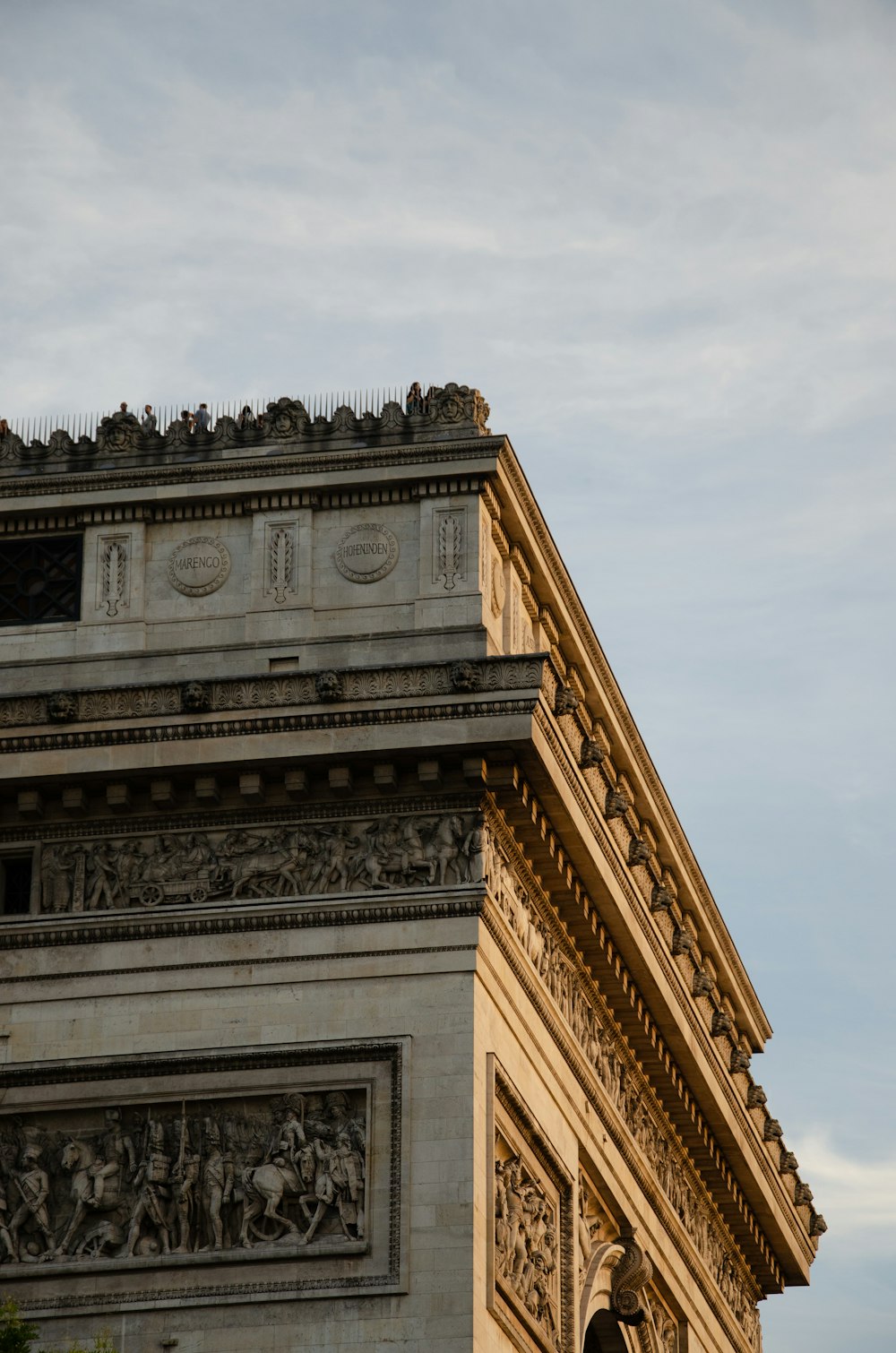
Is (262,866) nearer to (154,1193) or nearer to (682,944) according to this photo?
(154,1193)

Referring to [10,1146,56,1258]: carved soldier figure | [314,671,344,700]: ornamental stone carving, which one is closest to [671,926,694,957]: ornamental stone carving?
[314,671,344,700]: ornamental stone carving

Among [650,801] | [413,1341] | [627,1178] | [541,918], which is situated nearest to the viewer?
[413,1341]

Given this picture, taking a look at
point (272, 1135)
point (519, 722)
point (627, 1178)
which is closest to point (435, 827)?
point (519, 722)

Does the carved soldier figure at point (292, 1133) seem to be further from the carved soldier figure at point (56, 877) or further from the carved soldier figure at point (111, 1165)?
the carved soldier figure at point (56, 877)

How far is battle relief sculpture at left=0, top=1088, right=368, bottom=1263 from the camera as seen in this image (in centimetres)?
3922

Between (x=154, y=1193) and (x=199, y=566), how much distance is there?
366 inches

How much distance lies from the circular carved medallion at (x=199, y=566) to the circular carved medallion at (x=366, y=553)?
170cm

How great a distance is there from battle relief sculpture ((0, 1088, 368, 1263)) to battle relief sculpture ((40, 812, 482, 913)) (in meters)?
2.92

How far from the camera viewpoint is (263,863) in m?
41.2

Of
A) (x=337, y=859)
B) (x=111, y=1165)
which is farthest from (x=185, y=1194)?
(x=337, y=859)

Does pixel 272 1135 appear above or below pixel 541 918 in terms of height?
below

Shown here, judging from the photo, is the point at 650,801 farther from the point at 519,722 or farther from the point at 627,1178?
the point at 519,722

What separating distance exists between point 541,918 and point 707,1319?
15.7 m

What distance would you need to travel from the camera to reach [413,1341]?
37.8 m
